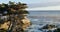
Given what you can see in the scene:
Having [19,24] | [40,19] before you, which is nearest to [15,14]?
[19,24]

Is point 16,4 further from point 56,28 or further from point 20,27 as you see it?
point 56,28

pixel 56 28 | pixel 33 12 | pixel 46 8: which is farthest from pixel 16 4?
pixel 56 28

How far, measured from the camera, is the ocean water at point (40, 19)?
1.63 metres

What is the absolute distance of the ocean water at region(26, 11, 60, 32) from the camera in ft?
5.35

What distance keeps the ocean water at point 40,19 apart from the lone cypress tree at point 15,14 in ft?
0.24

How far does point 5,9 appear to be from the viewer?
1641mm

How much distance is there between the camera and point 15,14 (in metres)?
1.64

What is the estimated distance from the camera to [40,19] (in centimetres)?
165

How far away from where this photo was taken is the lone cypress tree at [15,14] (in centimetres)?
164

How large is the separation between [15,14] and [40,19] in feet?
0.81

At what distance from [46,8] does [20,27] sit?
0.31 metres

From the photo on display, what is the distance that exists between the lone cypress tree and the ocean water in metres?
0.07

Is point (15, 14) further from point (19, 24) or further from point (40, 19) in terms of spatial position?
point (40, 19)

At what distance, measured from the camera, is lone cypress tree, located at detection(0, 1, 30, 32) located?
1639 millimetres
